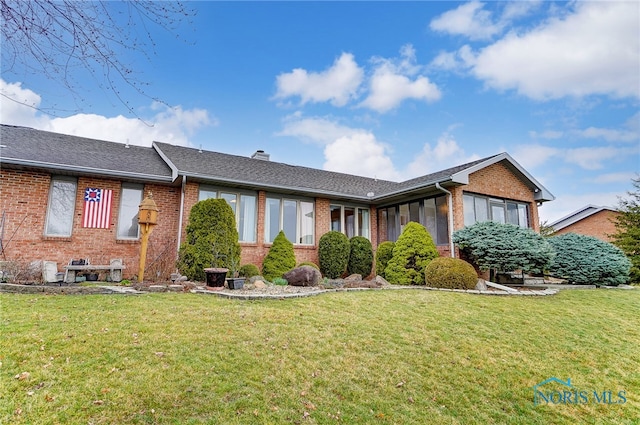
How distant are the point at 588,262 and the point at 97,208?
50.3 ft

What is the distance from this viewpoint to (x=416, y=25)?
948 centimetres

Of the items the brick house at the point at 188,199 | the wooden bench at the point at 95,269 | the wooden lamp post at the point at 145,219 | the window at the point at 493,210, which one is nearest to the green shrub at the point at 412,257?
the brick house at the point at 188,199

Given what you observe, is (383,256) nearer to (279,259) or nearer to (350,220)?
(350,220)

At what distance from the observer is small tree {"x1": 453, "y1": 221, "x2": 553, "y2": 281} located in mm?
9328

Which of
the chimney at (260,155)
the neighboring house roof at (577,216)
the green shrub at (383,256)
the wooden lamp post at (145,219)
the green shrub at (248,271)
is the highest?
the chimney at (260,155)

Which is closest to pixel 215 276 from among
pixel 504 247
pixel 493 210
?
pixel 504 247

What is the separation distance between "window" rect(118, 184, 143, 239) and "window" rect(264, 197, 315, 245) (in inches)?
157

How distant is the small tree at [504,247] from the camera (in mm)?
9328

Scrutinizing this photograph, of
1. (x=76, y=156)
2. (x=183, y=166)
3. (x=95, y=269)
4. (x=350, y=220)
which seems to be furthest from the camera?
(x=350, y=220)

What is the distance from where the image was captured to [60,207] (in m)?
8.95

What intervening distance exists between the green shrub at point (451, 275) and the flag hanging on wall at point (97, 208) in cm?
933

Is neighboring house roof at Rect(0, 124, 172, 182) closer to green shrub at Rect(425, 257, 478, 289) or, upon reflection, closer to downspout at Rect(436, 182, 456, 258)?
green shrub at Rect(425, 257, 478, 289)

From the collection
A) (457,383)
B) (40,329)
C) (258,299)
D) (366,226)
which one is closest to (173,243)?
(258,299)

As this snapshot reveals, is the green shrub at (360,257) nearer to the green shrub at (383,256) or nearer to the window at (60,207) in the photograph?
the green shrub at (383,256)
